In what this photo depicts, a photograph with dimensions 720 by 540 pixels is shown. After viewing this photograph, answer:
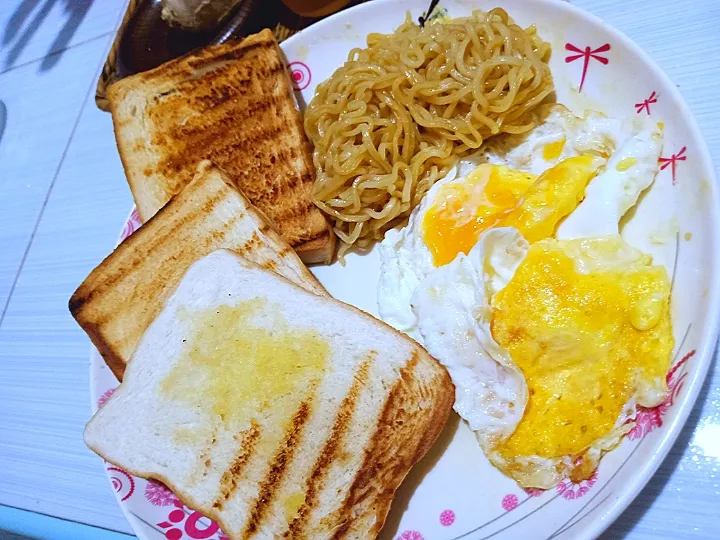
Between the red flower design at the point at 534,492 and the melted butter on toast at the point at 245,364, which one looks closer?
the red flower design at the point at 534,492

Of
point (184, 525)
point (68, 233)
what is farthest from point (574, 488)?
point (68, 233)

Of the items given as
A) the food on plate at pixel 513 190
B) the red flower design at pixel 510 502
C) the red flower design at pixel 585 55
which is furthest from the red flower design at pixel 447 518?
the red flower design at pixel 585 55

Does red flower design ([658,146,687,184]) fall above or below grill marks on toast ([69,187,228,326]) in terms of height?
below

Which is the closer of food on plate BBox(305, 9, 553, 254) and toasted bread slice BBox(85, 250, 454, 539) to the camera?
toasted bread slice BBox(85, 250, 454, 539)

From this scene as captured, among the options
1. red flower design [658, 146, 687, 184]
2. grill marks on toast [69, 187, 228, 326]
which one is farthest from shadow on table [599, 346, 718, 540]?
grill marks on toast [69, 187, 228, 326]

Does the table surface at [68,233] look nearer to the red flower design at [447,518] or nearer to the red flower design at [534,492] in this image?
the red flower design at [534,492]

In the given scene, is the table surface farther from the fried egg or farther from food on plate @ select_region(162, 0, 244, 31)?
food on plate @ select_region(162, 0, 244, 31)

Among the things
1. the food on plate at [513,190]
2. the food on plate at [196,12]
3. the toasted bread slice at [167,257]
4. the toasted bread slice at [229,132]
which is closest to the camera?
the food on plate at [513,190]

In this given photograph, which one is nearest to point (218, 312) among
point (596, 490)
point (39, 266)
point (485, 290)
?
point (485, 290)
